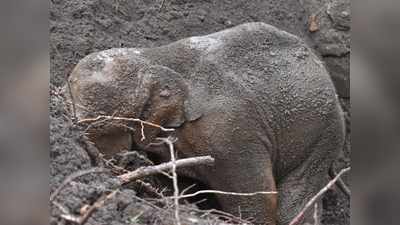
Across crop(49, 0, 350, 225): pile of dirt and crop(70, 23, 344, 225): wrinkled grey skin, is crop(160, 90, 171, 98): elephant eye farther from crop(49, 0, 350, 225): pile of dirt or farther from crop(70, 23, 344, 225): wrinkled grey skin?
crop(49, 0, 350, 225): pile of dirt

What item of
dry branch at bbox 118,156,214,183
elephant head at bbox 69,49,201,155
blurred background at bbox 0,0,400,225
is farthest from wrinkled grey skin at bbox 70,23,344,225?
blurred background at bbox 0,0,400,225

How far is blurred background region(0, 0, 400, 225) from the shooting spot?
0.77 ft

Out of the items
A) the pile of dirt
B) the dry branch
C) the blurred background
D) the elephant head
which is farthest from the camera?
the pile of dirt

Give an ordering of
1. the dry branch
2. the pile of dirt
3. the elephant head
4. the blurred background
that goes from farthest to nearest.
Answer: the pile of dirt → the elephant head → the dry branch → the blurred background

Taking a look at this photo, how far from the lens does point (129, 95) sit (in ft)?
6.49
